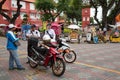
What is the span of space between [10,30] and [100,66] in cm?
372

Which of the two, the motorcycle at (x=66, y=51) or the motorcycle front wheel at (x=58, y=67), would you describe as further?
the motorcycle at (x=66, y=51)

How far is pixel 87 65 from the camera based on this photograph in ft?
32.3

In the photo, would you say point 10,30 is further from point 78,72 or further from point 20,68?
point 78,72

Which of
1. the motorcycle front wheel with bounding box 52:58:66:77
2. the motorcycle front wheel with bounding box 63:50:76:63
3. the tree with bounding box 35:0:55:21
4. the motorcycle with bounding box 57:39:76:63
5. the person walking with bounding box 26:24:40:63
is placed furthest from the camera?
the tree with bounding box 35:0:55:21

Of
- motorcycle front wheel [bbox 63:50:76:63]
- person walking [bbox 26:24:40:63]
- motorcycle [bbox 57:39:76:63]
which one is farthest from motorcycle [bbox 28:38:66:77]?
motorcycle front wheel [bbox 63:50:76:63]

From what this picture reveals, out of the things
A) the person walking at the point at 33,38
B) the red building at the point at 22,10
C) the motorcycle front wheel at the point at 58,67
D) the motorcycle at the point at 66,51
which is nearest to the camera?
the motorcycle front wheel at the point at 58,67

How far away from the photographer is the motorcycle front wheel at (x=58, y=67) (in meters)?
→ 7.89

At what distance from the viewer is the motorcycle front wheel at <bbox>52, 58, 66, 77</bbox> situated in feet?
25.9

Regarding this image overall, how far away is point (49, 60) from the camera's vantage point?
8.42 m

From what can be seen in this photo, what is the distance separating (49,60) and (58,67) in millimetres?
534

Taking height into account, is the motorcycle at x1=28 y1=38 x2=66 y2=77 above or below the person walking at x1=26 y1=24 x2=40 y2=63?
below

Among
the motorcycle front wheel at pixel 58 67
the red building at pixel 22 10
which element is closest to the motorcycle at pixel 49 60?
the motorcycle front wheel at pixel 58 67

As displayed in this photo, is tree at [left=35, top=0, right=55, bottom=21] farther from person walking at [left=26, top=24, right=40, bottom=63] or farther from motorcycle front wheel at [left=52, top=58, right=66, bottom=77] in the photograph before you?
motorcycle front wheel at [left=52, top=58, right=66, bottom=77]

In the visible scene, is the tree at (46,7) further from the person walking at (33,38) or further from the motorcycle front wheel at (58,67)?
the motorcycle front wheel at (58,67)
